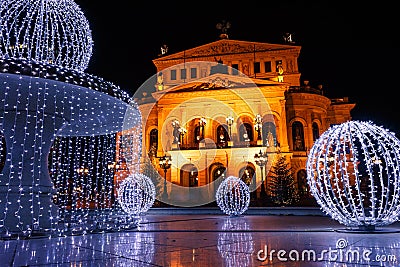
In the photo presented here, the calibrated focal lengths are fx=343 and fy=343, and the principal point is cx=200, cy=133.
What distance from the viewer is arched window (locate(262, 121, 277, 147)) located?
29312mm

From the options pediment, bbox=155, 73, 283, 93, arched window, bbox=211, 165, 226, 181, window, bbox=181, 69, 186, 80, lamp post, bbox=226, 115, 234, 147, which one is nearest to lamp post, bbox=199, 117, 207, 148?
lamp post, bbox=226, 115, 234, 147

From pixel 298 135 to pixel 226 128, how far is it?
7.24m

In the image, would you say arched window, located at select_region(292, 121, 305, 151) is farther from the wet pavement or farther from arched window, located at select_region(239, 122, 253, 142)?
the wet pavement

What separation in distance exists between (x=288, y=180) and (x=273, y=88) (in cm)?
1003

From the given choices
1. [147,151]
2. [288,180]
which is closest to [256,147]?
[288,180]

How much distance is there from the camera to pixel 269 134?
97.0ft

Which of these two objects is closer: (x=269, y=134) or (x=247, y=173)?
(x=269, y=134)

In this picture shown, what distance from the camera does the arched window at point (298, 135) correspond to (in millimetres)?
32325

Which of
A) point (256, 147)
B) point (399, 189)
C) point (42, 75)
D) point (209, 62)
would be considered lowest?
point (399, 189)

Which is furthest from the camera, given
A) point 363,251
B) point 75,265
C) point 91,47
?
point 91,47

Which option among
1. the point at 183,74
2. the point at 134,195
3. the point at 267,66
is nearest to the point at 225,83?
the point at 183,74

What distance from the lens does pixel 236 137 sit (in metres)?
29.9

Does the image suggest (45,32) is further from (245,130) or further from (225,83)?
(245,130)

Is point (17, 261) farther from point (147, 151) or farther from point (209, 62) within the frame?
point (209, 62)
